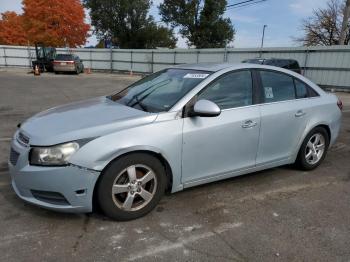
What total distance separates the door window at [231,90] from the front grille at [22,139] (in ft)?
5.69

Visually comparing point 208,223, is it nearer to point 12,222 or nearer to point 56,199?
point 56,199

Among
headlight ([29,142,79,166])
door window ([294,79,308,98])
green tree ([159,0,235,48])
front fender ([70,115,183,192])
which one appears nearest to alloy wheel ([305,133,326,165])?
door window ([294,79,308,98])

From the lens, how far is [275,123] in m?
3.96

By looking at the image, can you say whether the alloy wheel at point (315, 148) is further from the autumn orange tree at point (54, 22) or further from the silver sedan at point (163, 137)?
the autumn orange tree at point (54, 22)

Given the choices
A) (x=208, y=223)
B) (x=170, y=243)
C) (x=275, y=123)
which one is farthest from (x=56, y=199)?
(x=275, y=123)

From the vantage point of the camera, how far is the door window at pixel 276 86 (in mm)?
4027

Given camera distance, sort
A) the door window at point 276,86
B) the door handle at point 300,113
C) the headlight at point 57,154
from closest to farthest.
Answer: the headlight at point 57,154 → the door window at point 276,86 → the door handle at point 300,113

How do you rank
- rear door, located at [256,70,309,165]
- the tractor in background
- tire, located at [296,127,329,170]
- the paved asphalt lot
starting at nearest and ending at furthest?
the paved asphalt lot → rear door, located at [256,70,309,165] → tire, located at [296,127,329,170] → the tractor in background

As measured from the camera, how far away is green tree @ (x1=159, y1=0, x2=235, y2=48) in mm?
36969

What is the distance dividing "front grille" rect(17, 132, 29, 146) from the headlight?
0.24m

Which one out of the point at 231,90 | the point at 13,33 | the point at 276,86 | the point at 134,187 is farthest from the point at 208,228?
the point at 13,33

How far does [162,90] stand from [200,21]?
3596cm

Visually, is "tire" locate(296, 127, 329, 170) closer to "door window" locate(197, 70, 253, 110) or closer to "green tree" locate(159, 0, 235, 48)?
"door window" locate(197, 70, 253, 110)

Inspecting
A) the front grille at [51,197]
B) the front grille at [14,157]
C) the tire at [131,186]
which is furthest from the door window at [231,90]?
the front grille at [14,157]
